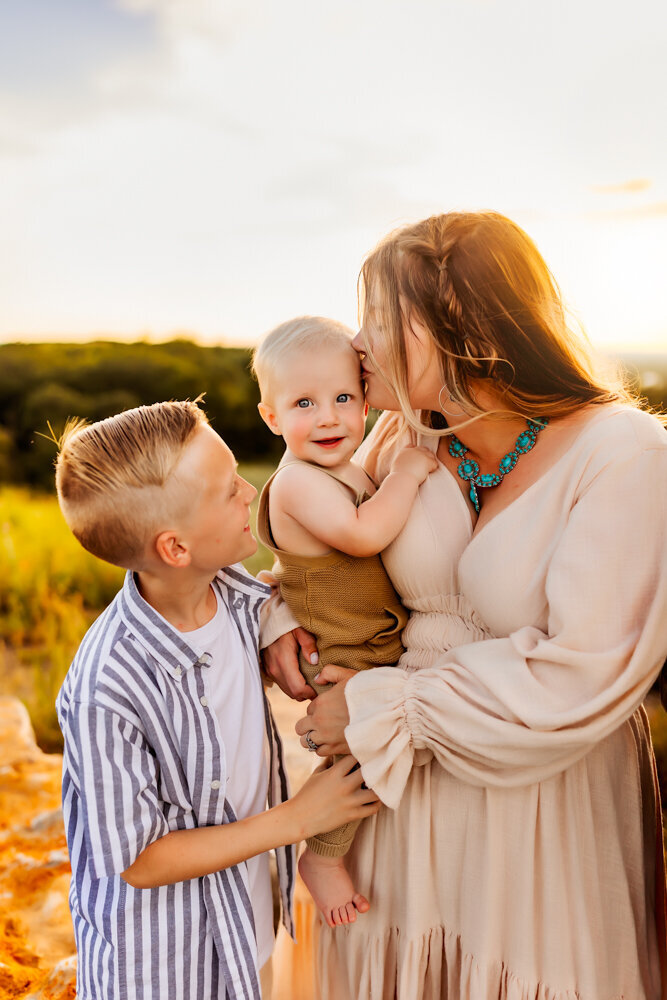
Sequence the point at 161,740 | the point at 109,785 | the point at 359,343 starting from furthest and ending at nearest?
the point at 359,343 < the point at 161,740 < the point at 109,785

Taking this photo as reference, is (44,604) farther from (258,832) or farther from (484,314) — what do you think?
(484,314)

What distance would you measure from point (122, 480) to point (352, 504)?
1.76 ft

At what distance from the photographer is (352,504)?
1.80m

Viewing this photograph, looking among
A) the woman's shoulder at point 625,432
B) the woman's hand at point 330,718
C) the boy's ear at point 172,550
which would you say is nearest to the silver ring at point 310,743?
the woman's hand at point 330,718

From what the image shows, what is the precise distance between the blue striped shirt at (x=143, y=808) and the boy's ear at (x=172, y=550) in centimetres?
11

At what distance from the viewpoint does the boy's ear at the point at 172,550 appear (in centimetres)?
153

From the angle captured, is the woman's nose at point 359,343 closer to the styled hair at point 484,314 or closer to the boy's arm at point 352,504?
the styled hair at point 484,314

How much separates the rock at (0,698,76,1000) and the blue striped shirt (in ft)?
2.34

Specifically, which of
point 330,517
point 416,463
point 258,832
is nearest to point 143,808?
point 258,832

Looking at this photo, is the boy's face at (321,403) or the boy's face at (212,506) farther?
the boy's face at (321,403)

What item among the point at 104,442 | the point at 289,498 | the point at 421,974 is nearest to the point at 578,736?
the point at 421,974

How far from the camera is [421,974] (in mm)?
1713

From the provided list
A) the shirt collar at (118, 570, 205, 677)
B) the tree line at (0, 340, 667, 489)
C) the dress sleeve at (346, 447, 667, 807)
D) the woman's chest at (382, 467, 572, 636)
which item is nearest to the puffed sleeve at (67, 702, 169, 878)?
the shirt collar at (118, 570, 205, 677)

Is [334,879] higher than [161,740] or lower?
lower
